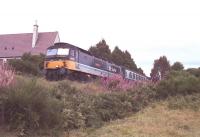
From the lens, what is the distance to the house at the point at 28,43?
71.7 metres

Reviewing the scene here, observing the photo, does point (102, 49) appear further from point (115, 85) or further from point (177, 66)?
point (115, 85)

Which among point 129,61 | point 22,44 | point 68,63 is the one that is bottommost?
point 68,63

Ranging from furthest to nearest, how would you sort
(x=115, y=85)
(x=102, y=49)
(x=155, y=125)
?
1. (x=102, y=49)
2. (x=115, y=85)
3. (x=155, y=125)

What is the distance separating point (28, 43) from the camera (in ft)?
242

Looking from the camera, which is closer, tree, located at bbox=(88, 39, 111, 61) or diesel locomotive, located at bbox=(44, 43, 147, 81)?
diesel locomotive, located at bbox=(44, 43, 147, 81)

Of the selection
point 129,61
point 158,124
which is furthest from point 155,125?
point 129,61

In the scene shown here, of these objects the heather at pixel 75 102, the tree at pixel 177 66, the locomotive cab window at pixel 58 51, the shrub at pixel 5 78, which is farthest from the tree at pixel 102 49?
the shrub at pixel 5 78

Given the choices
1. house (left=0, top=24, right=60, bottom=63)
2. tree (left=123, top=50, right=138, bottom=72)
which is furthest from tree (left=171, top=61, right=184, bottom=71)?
A: house (left=0, top=24, right=60, bottom=63)

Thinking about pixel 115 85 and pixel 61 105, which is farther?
pixel 115 85

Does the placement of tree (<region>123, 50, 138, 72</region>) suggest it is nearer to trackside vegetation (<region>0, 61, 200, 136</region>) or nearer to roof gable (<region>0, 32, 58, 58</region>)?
roof gable (<region>0, 32, 58, 58</region>)

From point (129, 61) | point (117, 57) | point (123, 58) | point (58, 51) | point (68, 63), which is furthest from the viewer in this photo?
point (129, 61)

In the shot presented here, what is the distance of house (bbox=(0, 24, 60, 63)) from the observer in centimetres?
7166

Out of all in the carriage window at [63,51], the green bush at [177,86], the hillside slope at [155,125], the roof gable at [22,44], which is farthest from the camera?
the roof gable at [22,44]

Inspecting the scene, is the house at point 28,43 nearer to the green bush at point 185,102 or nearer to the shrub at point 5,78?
the green bush at point 185,102
